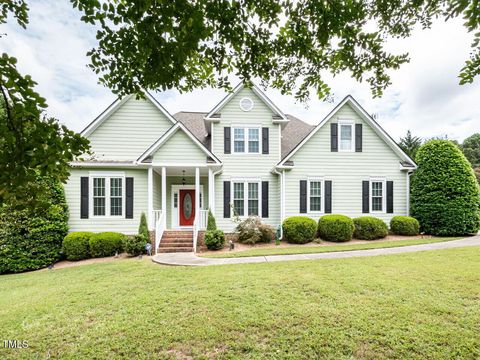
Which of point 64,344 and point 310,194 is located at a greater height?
point 310,194

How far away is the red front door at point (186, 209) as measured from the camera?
14070mm

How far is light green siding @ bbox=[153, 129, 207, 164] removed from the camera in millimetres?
11602

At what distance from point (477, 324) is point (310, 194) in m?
10.00

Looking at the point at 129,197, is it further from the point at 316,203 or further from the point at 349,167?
the point at 349,167

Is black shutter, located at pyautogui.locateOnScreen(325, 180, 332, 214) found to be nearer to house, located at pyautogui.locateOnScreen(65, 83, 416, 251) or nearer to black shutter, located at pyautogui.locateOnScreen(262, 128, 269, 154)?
house, located at pyautogui.locateOnScreen(65, 83, 416, 251)

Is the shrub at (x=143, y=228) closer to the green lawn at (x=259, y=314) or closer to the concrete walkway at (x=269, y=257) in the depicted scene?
the concrete walkway at (x=269, y=257)

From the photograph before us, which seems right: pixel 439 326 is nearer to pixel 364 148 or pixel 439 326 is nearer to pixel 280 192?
pixel 280 192

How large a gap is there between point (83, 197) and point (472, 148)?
199 feet

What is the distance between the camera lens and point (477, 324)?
370 cm

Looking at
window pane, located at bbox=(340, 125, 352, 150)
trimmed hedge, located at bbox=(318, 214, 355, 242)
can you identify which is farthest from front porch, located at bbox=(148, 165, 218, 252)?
window pane, located at bbox=(340, 125, 352, 150)

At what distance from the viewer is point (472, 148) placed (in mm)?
46469

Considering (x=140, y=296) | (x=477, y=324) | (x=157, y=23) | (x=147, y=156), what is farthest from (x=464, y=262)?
(x=147, y=156)

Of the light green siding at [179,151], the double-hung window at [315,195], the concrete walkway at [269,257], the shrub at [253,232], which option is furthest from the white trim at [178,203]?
the double-hung window at [315,195]

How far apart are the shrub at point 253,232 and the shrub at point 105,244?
5.28 metres
